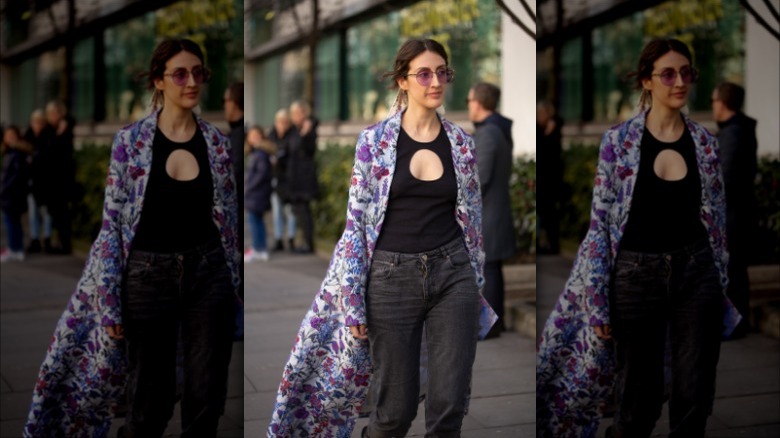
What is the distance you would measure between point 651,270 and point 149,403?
2.16m

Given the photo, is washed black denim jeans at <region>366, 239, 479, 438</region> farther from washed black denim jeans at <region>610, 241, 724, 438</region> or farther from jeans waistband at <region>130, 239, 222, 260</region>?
washed black denim jeans at <region>610, 241, 724, 438</region>

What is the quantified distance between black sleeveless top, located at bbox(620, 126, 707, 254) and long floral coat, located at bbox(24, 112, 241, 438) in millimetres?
1690

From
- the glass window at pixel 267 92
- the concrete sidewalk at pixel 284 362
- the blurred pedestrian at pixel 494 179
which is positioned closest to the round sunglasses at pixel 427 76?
the concrete sidewalk at pixel 284 362

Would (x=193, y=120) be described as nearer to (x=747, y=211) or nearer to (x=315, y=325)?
(x=315, y=325)

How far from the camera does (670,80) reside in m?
4.72

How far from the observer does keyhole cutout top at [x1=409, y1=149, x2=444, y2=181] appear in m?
4.15

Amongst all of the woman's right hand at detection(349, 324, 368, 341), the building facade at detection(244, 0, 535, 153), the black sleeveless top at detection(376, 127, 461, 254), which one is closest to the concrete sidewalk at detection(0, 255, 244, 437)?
the woman's right hand at detection(349, 324, 368, 341)

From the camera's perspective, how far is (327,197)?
37.3ft

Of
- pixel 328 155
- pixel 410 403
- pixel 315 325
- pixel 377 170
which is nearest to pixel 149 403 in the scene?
pixel 315 325

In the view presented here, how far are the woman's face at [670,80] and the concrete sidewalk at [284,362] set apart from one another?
64.3 inches

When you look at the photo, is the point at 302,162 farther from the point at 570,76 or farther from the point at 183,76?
the point at 183,76

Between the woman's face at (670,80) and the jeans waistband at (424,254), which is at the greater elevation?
the woman's face at (670,80)

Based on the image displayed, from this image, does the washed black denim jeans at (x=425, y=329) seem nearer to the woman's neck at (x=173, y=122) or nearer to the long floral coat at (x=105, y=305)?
the long floral coat at (x=105, y=305)

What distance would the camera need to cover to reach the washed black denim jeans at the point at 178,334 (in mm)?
4367
